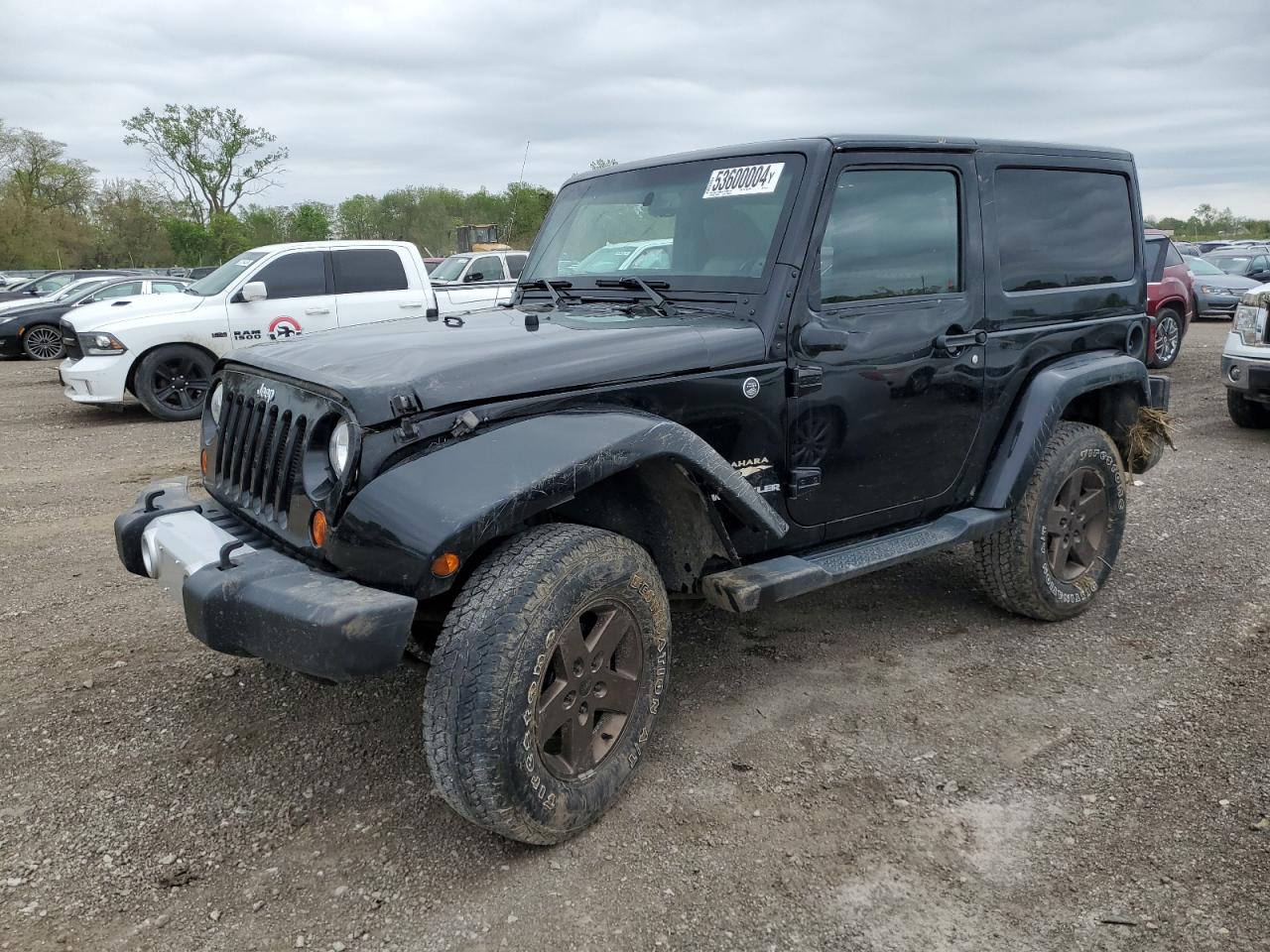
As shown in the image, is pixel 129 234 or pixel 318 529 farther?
pixel 129 234

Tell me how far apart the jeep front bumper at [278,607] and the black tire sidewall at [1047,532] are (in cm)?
272

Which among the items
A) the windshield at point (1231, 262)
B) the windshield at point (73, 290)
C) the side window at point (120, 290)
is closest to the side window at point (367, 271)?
the side window at point (120, 290)

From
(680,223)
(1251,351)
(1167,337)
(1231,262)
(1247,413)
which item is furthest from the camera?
(1231,262)

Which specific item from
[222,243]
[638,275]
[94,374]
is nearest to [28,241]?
[222,243]

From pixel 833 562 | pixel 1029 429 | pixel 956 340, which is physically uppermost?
pixel 956 340

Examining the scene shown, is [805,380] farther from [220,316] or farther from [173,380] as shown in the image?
[173,380]

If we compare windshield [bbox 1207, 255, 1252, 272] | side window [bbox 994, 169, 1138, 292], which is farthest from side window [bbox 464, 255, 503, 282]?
windshield [bbox 1207, 255, 1252, 272]

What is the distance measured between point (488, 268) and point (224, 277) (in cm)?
548

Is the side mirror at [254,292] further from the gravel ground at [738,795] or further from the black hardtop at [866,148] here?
the black hardtop at [866,148]

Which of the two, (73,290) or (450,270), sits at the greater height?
(450,270)

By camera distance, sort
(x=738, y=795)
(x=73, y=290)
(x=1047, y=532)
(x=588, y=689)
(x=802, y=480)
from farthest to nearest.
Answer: (x=73, y=290)
(x=1047, y=532)
(x=802, y=480)
(x=738, y=795)
(x=588, y=689)

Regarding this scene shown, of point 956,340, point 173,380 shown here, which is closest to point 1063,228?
point 956,340

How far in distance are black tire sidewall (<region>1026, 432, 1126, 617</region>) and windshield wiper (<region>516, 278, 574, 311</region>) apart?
6.75ft

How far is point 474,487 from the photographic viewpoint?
95.0 inches
